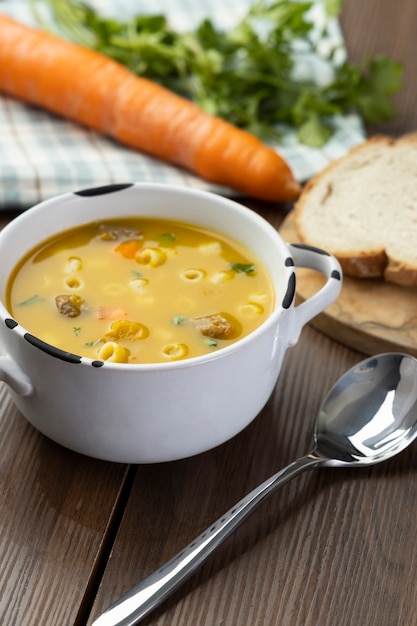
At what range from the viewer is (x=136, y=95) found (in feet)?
7.97

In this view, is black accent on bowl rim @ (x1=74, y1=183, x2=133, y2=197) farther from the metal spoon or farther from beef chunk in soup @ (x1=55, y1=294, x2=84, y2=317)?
the metal spoon

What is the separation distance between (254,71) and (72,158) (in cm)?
66

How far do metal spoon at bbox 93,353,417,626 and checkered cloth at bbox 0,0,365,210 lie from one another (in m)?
0.91

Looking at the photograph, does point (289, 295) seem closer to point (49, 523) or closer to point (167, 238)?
point (167, 238)

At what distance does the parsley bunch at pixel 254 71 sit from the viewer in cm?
246

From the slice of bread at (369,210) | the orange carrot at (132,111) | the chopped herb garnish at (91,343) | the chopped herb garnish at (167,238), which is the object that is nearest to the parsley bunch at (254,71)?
the orange carrot at (132,111)

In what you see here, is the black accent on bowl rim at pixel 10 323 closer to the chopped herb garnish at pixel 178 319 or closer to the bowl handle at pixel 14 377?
the bowl handle at pixel 14 377

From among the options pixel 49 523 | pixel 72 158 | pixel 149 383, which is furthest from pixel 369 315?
pixel 72 158

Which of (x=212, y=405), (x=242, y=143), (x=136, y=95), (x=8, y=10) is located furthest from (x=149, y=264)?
(x=8, y=10)

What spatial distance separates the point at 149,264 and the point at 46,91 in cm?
117

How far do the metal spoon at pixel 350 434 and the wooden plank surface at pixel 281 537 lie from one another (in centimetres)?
4

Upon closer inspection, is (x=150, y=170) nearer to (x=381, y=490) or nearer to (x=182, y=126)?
(x=182, y=126)

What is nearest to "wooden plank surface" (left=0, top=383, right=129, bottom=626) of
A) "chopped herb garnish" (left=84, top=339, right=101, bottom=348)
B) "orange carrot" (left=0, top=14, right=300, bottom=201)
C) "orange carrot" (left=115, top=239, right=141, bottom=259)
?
"chopped herb garnish" (left=84, top=339, right=101, bottom=348)

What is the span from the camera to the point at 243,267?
1574 millimetres
